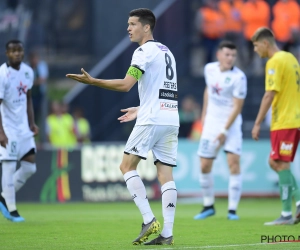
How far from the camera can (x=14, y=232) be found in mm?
9797

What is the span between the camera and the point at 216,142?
12.7 meters

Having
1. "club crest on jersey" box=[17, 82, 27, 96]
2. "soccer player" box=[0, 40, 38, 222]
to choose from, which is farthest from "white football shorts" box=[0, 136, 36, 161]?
"club crest on jersey" box=[17, 82, 27, 96]

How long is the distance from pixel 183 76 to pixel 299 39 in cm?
340

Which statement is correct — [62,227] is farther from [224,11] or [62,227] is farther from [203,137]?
[224,11]

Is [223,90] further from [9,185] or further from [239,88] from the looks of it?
[9,185]

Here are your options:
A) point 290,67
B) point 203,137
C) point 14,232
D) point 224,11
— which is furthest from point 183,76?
point 14,232

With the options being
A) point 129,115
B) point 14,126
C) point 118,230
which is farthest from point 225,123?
point 129,115

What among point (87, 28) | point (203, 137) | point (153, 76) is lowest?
point (203, 137)

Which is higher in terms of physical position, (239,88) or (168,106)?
(239,88)

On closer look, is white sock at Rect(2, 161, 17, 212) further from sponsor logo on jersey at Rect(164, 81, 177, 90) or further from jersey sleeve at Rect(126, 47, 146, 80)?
jersey sleeve at Rect(126, 47, 146, 80)

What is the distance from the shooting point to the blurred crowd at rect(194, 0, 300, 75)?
21.1m

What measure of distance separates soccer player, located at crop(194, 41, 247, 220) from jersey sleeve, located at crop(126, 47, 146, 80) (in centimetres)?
446

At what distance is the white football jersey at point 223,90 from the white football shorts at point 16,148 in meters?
3.12

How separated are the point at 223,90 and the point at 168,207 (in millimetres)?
4641
